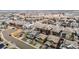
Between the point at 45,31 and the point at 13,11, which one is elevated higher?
the point at 13,11

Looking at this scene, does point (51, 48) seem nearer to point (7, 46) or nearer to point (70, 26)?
point (70, 26)

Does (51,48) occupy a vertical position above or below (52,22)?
below
